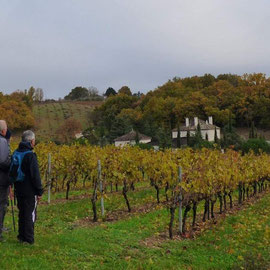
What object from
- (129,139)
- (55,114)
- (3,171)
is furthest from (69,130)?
(3,171)

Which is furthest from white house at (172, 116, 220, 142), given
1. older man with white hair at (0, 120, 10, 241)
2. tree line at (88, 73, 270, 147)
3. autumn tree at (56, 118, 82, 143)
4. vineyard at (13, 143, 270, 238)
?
older man with white hair at (0, 120, 10, 241)

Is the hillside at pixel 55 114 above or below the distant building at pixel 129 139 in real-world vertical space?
above

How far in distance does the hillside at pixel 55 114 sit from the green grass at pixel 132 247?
57246 millimetres

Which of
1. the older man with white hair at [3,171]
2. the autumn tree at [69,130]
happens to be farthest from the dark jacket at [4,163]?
the autumn tree at [69,130]

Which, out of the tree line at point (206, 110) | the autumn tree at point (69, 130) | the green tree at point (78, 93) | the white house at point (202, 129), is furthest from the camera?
the green tree at point (78, 93)

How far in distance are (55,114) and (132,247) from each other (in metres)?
81.9

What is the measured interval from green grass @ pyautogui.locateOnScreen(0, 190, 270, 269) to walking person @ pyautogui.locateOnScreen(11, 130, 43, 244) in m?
0.50

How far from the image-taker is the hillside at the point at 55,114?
7081 centimetres

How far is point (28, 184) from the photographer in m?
5.41

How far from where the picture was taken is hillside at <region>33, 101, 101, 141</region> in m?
70.8

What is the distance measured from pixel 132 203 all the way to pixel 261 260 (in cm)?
654

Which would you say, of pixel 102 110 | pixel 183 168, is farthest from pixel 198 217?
pixel 102 110

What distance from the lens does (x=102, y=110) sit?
264 feet

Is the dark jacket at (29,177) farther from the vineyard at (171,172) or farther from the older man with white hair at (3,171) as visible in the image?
the vineyard at (171,172)
